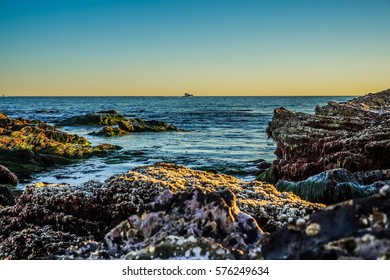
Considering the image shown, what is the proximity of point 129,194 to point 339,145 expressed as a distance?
18.0ft

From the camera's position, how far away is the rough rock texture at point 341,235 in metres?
2.17

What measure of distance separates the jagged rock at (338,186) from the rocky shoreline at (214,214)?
0.6 inches

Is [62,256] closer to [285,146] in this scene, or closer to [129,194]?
[129,194]

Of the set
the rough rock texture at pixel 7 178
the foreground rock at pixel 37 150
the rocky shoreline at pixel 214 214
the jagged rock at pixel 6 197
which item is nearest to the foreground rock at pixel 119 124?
the foreground rock at pixel 37 150

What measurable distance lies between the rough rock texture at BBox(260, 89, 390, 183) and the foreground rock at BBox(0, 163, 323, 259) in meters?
3.21

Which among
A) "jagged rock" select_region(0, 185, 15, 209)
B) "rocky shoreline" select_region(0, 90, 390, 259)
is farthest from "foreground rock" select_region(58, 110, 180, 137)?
"rocky shoreline" select_region(0, 90, 390, 259)

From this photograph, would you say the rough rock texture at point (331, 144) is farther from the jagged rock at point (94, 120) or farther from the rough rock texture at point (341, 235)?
the jagged rock at point (94, 120)

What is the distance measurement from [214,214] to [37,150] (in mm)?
14214

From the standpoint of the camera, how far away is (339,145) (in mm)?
8414

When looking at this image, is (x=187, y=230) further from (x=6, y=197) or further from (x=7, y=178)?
(x=7, y=178)

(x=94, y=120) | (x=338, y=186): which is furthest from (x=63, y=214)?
(x=94, y=120)

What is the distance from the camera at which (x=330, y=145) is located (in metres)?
8.64

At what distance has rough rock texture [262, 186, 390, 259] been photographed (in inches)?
85.4
